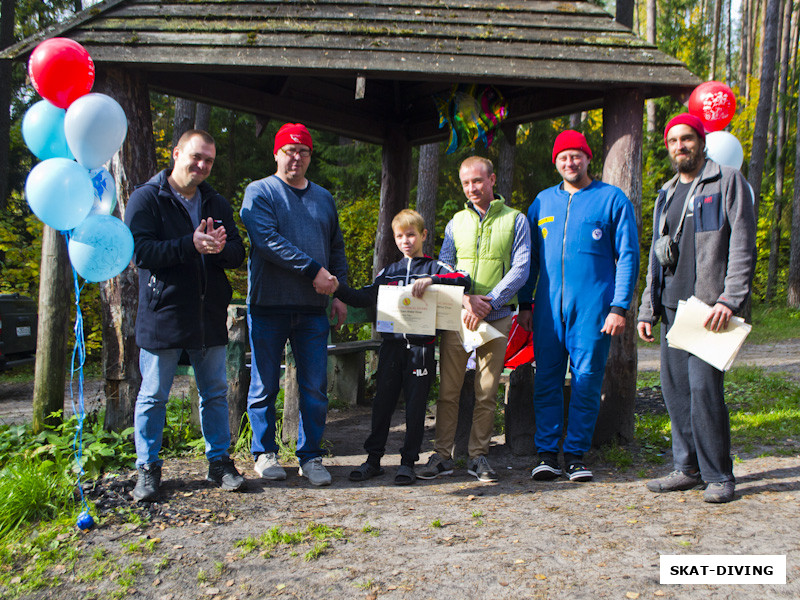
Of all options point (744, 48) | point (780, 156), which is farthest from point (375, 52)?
point (744, 48)

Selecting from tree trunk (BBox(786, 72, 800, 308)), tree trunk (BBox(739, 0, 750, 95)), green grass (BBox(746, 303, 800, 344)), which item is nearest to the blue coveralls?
green grass (BBox(746, 303, 800, 344))

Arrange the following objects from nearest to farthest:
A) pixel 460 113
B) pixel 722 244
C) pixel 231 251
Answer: pixel 722 244 → pixel 231 251 → pixel 460 113

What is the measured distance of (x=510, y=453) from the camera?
16.7 ft

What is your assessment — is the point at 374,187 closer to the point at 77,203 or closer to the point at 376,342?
the point at 376,342

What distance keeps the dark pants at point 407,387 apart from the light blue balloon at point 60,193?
6.80 feet

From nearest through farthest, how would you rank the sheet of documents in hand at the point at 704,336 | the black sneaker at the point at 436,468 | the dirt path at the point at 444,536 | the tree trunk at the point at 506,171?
the dirt path at the point at 444,536 < the sheet of documents in hand at the point at 704,336 < the black sneaker at the point at 436,468 < the tree trunk at the point at 506,171

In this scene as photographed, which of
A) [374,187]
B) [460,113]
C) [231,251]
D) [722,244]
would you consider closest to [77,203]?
[231,251]

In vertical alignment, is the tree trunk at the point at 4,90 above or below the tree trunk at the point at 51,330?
above

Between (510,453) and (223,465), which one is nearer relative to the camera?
(223,465)

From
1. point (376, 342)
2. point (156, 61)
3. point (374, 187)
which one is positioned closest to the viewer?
point (156, 61)

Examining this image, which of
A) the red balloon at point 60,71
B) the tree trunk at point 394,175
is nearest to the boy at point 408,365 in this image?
the red balloon at point 60,71

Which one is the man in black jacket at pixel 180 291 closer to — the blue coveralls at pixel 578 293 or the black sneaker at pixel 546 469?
the black sneaker at pixel 546 469

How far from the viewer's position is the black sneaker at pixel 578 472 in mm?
4234

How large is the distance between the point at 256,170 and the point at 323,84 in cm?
1384
